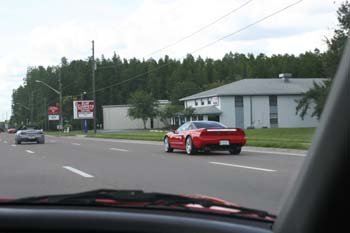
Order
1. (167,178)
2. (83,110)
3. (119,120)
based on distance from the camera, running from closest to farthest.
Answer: (167,178)
(83,110)
(119,120)

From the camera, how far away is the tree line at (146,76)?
11981 cm

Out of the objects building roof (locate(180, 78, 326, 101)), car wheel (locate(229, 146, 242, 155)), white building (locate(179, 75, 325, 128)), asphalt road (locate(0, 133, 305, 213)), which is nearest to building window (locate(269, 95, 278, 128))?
white building (locate(179, 75, 325, 128))

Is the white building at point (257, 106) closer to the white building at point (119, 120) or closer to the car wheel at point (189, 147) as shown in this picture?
the white building at point (119, 120)

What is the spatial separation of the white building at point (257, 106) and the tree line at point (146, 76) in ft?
111

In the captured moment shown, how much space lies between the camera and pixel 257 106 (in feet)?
241

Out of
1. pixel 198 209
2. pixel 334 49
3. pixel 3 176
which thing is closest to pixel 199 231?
pixel 198 209

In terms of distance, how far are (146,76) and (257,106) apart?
75885 mm

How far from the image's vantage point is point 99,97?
483 ft

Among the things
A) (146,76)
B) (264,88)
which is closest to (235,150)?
(264,88)

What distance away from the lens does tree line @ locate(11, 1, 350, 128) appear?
119812 millimetres

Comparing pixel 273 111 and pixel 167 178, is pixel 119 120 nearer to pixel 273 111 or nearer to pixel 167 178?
pixel 273 111

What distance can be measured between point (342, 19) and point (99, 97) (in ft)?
320

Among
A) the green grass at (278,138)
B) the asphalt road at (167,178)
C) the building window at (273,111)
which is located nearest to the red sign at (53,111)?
the building window at (273,111)

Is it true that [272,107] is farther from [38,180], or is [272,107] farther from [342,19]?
[38,180]
